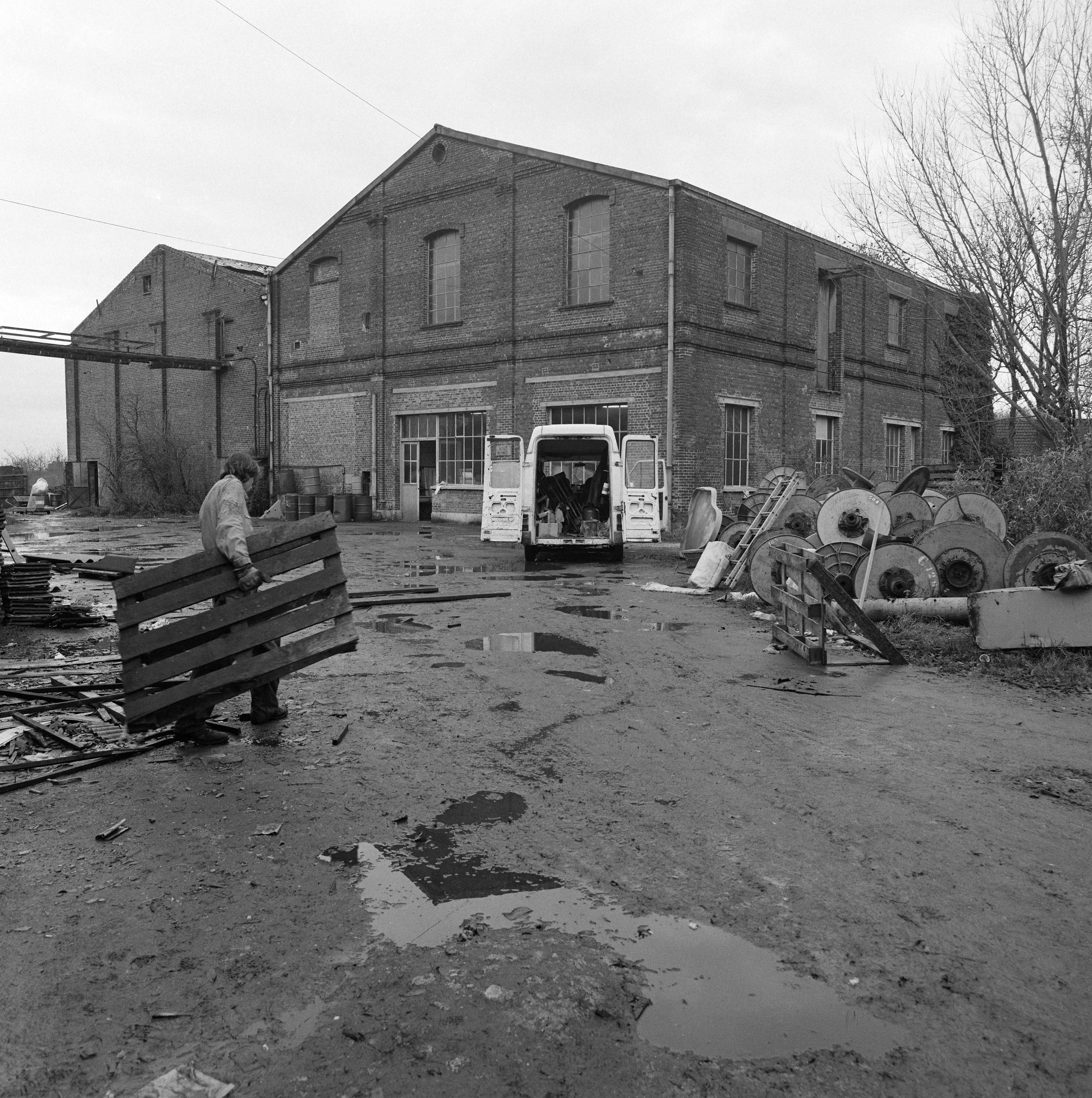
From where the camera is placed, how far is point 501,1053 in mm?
2568

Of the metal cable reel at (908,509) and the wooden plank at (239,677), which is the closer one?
the wooden plank at (239,677)

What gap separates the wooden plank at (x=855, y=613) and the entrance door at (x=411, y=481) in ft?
64.7

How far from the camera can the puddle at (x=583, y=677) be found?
720cm

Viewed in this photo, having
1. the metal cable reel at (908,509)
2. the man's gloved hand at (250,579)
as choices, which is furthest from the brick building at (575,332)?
the man's gloved hand at (250,579)

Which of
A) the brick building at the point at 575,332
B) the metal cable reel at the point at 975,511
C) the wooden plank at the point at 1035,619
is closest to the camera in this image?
the wooden plank at the point at 1035,619

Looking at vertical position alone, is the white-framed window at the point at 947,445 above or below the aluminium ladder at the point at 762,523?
above

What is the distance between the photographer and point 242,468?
5891mm

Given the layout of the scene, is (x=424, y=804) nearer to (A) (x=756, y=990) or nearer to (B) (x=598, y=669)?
(A) (x=756, y=990)

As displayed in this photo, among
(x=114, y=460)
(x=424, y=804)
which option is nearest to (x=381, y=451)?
(x=114, y=460)

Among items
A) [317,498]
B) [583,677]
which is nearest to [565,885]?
[583,677]

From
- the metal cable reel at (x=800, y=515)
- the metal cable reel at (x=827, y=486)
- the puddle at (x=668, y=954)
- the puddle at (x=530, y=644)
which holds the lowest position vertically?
the puddle at (x=668, y=954)

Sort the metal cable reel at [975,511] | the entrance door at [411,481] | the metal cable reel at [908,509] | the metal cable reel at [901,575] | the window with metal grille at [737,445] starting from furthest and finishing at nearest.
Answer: the entrance door at [411,481], the window with metal grille at [737,445], the metal cable reel at [908,509], the metal cable reel at [975,511], the metal cable reel at [901,575]

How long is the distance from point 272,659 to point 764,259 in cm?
2040

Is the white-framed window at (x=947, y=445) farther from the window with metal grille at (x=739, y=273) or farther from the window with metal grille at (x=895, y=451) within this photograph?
the window with metal grille at (x=739, y=273)
